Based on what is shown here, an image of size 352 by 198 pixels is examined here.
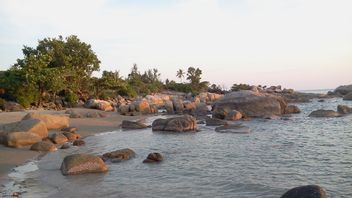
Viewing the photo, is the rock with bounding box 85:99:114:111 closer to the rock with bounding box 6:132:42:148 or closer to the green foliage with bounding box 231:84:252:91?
the rock with bounding box 6:132:42:148

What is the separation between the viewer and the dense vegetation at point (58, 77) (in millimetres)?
41406

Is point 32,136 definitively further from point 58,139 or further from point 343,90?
point 343,90

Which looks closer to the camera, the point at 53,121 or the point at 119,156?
the point at 119,156

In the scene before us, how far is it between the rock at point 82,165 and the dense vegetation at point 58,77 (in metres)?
29.6

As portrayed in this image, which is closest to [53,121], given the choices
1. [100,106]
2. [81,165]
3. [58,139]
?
[58,139]

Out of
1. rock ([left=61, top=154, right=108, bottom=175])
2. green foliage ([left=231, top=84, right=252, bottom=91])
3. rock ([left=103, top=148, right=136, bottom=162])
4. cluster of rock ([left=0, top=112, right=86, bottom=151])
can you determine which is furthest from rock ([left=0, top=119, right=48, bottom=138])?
green foliage ([left=231, top=84, right=252, bottom=91])

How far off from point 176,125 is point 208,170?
40.7 feet

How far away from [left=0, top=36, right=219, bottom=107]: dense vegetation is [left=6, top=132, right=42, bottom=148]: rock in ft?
77.0

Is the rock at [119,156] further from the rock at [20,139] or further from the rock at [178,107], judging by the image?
the rock at [178,107]

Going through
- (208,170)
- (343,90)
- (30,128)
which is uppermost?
(343,90)

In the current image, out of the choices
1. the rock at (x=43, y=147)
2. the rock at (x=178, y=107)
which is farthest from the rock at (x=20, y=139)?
the rock at (x=178, y=107)

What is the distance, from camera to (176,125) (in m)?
25.7

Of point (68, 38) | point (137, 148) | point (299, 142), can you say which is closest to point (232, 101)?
point (299, 142)

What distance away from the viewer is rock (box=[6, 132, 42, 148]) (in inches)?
687
